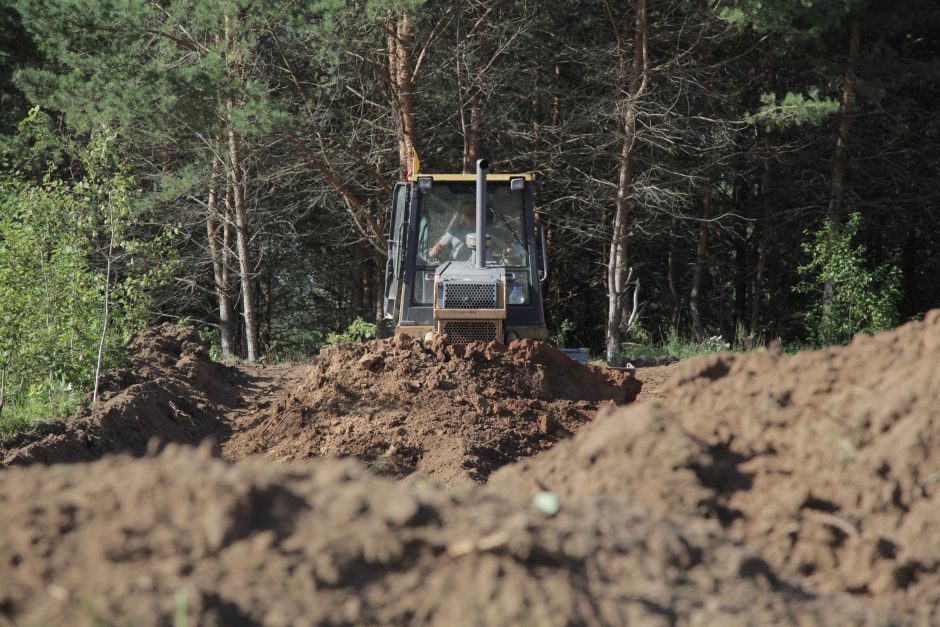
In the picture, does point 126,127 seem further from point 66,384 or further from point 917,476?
point 917,476

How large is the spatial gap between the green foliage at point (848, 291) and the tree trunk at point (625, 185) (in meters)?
3.21

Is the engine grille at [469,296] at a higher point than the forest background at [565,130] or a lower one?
lower

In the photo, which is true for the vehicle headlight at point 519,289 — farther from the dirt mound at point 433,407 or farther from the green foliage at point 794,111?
the green foliage at point 794,111

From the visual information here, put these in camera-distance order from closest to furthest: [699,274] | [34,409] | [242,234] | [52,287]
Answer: [34,409], [52,287], [242,234], [699,274]

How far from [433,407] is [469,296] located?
152cm

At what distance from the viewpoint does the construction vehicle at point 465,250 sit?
1054 centimetres

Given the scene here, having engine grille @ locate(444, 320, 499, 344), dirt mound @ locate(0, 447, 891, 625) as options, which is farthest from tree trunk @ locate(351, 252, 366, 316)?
dirt mound @ locate(0, 447, 891, 625)

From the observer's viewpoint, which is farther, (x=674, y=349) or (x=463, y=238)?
(x=674, y=349)

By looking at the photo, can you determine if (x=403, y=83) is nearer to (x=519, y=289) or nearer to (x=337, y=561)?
(x=519, y=289)

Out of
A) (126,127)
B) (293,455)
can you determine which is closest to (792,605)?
(293,455)

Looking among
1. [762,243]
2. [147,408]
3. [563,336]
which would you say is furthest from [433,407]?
[762,243]

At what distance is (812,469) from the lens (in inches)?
152

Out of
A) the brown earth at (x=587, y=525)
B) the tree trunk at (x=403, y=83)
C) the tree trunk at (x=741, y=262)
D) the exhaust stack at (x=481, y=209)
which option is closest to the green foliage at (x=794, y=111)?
the tree trunk at (x=741, y=262)

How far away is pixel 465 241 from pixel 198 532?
8.12m
